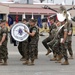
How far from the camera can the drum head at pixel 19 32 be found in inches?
484

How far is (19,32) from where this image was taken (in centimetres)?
1238

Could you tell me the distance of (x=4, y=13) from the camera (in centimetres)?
6369

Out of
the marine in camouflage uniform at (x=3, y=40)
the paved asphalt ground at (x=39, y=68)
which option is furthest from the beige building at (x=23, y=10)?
the marine in camouflage uniform at (x=3, y=40)

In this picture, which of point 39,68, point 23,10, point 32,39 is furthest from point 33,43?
point 23,10

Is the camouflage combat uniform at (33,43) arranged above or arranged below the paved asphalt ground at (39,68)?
above

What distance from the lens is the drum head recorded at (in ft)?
40.3

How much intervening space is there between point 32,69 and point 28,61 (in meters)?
1.17

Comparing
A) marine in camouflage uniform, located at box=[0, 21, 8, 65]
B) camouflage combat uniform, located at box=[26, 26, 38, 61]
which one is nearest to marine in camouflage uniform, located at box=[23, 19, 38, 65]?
camouflage combat uniform, located at box=[26, 26, 38, 61]

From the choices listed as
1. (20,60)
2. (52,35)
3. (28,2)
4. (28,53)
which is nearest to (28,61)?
(28,53)

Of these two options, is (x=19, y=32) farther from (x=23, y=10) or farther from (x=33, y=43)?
(x=23, y=10)

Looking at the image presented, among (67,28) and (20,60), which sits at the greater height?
(67,28)

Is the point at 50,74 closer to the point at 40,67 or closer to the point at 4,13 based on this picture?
the point at 40,67

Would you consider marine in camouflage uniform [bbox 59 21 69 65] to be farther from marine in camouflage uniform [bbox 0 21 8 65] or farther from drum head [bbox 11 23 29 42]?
marine in camouflage uniform [bbox 0 21 8 65]

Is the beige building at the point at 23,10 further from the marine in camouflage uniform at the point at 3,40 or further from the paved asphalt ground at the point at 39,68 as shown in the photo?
the marine in camouflage uniform at the point at 3,40
